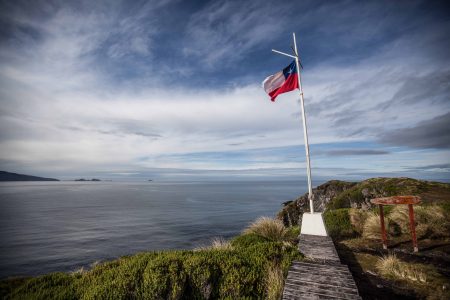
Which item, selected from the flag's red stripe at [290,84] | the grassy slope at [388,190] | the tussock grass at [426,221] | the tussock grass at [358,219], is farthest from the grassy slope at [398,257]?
the flag's red stripe at [290,84]

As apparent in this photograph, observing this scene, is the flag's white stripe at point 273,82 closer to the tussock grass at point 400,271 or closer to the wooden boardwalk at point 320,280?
the wooden boardwalk at point 320,280

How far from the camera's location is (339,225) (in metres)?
13.6

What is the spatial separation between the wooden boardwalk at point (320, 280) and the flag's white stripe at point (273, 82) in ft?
28.4

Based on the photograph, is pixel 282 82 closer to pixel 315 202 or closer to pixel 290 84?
pixel 290 84

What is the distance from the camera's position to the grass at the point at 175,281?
5.79m

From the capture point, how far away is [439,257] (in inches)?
347

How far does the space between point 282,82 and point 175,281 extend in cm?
1087

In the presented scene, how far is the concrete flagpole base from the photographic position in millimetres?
10031

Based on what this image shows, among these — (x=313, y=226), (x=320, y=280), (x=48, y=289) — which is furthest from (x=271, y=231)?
(x=48, y=289)

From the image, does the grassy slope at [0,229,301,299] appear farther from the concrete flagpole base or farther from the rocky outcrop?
the rocky outcrop

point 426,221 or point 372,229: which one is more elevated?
point 426,221

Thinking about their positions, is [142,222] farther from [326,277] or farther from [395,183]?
[326,277]

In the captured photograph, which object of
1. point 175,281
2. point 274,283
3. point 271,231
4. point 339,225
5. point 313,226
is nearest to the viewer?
point 274,283

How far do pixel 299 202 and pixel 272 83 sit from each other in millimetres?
19389
